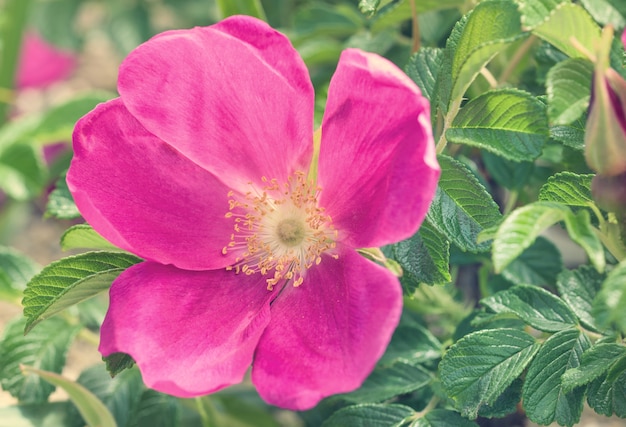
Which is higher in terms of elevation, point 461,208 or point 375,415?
point 461,208

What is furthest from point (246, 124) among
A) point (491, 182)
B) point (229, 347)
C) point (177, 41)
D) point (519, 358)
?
point (491, 182)

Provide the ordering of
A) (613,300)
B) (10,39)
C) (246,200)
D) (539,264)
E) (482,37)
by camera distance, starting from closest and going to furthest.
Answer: (613,300), (482,37), (246,200), (539,264), (10,39)

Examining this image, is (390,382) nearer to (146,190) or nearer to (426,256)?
(426,256)

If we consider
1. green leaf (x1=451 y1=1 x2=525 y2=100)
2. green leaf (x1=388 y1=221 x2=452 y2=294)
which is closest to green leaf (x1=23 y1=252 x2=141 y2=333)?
green leaf (x1=388 y1=221 x2=452 y2=294)

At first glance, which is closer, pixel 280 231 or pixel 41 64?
pixel 280 231

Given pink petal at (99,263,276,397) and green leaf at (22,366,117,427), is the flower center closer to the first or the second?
pink petal at (99,263,276,397)

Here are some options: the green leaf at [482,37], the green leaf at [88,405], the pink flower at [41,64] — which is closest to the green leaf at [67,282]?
the green leaf at [88,405]

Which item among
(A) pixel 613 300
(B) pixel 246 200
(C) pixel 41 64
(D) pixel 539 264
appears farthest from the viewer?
(C) pixel 41 64

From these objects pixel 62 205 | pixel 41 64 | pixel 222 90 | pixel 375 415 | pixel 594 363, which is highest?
pixel 222 90

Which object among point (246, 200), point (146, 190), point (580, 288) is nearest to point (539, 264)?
point (580, 288)
